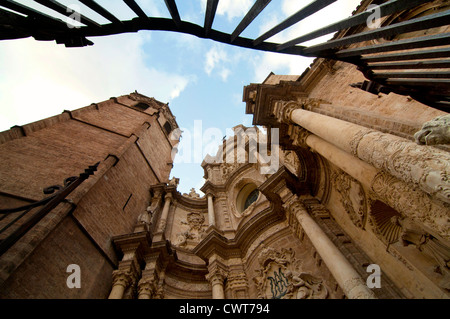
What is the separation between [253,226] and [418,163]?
746 cm

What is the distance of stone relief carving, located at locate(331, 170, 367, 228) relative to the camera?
21.9 feet

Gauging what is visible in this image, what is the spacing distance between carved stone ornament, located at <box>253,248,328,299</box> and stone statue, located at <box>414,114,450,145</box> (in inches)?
211

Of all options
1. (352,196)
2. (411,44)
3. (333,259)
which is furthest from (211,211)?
(411,44)

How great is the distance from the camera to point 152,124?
1997cm

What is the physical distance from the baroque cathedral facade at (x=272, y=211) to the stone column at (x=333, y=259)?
0.04 meters

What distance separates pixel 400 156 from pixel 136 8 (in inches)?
151

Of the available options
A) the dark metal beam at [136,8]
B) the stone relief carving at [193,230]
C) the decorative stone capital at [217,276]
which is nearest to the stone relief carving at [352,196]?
the decorative stone capital at [217,276]

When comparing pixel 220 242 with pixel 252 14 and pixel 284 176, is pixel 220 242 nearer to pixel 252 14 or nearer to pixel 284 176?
pixel 284 176

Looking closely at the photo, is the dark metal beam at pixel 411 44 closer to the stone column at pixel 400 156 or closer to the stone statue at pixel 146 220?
the stone column at pixel 400 156

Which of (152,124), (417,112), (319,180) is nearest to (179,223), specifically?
(319,180)

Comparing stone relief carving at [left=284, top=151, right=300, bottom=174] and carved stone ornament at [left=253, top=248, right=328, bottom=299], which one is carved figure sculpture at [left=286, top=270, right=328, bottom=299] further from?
stone relief carving at [left=284, top=151, right=300, bottom=174]

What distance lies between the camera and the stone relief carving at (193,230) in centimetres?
1225

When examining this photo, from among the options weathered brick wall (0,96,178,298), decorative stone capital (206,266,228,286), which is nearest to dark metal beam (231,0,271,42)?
weathered brick wall (0,96,178,298)

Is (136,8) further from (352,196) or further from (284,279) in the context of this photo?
(284,279)
